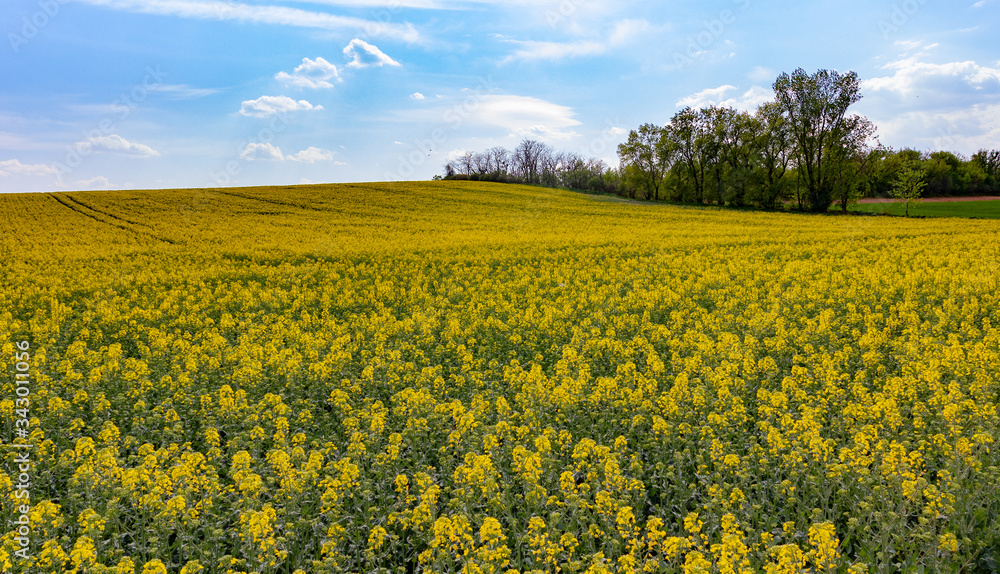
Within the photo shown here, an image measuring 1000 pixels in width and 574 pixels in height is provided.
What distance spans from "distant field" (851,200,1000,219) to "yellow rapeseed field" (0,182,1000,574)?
219 ft

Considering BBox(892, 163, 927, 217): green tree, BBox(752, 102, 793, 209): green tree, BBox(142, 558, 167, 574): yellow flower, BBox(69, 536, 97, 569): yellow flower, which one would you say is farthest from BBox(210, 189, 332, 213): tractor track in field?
BBox(892, 163, 927, 217): green tree

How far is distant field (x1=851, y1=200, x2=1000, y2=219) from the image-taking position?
2721 inches

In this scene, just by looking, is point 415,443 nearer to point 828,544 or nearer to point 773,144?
point 828,544

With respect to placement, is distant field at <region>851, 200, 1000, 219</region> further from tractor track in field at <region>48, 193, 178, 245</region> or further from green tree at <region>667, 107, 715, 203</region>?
tractor track in field at <region>48, 193, 178, 245</region>

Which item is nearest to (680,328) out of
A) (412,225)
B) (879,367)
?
(879,367)

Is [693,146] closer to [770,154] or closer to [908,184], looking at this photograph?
[770,154]

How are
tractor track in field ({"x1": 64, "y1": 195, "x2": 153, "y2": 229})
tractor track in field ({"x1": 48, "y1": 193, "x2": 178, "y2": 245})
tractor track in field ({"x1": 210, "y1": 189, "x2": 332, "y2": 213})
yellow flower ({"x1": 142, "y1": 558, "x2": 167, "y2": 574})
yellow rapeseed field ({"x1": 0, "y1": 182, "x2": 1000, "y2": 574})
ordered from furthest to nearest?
tractor track in field ({"x1": 210, "y1": 189, "x2": 332, "y2": 213})
tractor track in field ({"x1": 64, "y1": 195, "x2": 153, "y2": 229})
tractor track in field ({"x1": 48, "y1": 193, "x2": 178, "y2": 245})
yellow rapeseed field ({"x1": 0, "y1": 182, "x2": 1000, "y2": 574})
yellow flower ({"x1": 142, "y1": 558, "x2": 167, "y2": 574})

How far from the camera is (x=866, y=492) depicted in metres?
5.93

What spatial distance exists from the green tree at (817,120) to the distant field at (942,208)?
11654mm

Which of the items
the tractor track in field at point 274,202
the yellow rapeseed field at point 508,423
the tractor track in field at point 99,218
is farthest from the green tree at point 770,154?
the tractor track in field at point 99,218

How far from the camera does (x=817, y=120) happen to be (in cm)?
6475

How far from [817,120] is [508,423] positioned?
245 ft

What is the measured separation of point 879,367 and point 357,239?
101 ft

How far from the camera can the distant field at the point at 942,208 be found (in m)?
69.1
